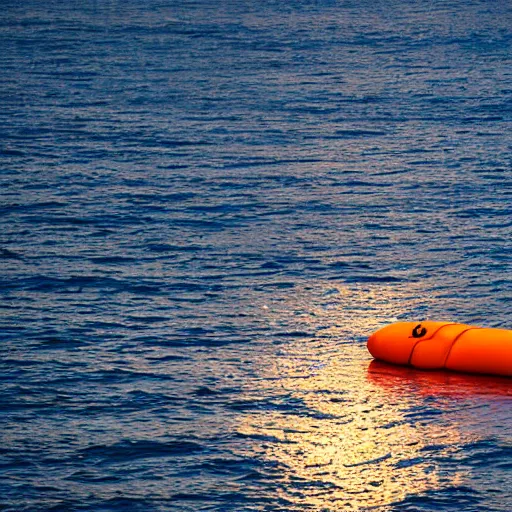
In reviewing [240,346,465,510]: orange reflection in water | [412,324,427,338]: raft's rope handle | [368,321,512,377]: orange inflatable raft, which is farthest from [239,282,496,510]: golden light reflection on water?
[412,324,427,338]: raft's rope handle

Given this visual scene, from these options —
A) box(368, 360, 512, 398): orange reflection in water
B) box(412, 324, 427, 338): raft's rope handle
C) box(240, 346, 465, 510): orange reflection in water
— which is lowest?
box(240, 346, 465, 510): orange reflection in water

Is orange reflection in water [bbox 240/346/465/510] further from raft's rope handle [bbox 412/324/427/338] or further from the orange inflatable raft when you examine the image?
raft's rope handle [bbox 412/324/427/338]

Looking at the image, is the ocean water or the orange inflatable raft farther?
the orange inflatable raft

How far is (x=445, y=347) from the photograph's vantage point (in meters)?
8.92

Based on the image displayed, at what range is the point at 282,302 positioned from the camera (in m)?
10.6

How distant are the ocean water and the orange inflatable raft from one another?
109mm

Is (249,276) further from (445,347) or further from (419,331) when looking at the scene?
(445,347)

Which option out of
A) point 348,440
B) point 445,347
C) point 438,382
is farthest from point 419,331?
point 348,440

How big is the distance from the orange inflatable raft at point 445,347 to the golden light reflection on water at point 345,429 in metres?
0.22

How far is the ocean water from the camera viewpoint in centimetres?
741

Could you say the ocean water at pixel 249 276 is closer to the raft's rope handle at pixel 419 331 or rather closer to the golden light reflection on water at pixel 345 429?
the golden light reflection on water at pixel 345 429

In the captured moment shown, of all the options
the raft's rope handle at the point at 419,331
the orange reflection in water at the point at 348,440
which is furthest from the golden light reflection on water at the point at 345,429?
the raft's rope handle at the point at 419,331

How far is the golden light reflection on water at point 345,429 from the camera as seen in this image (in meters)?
7.07

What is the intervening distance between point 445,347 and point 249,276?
2.84 m
